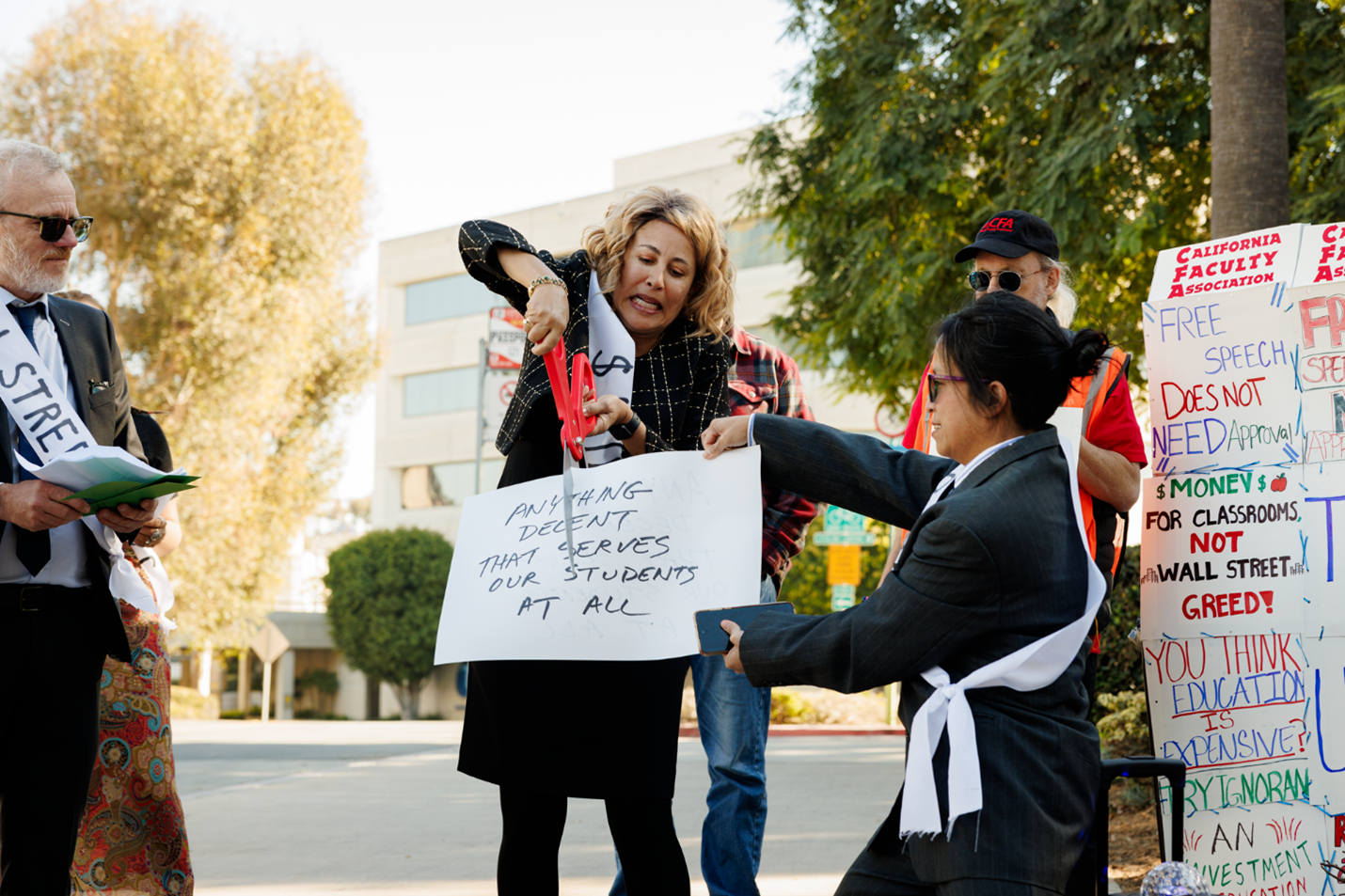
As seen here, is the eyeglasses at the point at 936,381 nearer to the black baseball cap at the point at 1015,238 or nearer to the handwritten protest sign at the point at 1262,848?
the black baseball cap at the point at 1015,238

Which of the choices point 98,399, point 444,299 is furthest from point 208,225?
point 444,299

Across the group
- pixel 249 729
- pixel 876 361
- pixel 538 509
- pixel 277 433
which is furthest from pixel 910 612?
pixel 277 433

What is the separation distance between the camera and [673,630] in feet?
8.39

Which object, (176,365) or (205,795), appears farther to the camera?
(176,365)

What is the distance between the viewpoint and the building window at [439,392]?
161 feet

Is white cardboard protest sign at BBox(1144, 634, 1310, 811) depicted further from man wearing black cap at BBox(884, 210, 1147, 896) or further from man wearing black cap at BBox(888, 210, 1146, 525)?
man wearing black cap at BBox(888, 210, 1146, 525)

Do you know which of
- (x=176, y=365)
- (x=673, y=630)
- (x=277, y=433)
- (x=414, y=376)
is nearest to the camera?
(x=673, y=630)

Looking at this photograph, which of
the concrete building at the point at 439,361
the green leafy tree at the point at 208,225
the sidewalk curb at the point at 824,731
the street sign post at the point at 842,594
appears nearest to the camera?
the sidewalk curb at the point at 824,731

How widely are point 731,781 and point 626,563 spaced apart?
131 cm

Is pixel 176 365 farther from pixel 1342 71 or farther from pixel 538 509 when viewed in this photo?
pixel 538 509

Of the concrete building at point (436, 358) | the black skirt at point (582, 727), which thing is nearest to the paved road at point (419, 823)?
the black skirt at point (582, 727)

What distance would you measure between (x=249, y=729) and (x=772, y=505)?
1766cm

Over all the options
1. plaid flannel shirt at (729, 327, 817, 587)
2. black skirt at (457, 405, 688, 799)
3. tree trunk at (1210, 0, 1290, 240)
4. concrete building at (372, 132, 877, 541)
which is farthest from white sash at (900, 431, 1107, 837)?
concrete building at (372, 132, 877, 541)

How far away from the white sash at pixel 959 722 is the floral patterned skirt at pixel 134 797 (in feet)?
7.88
